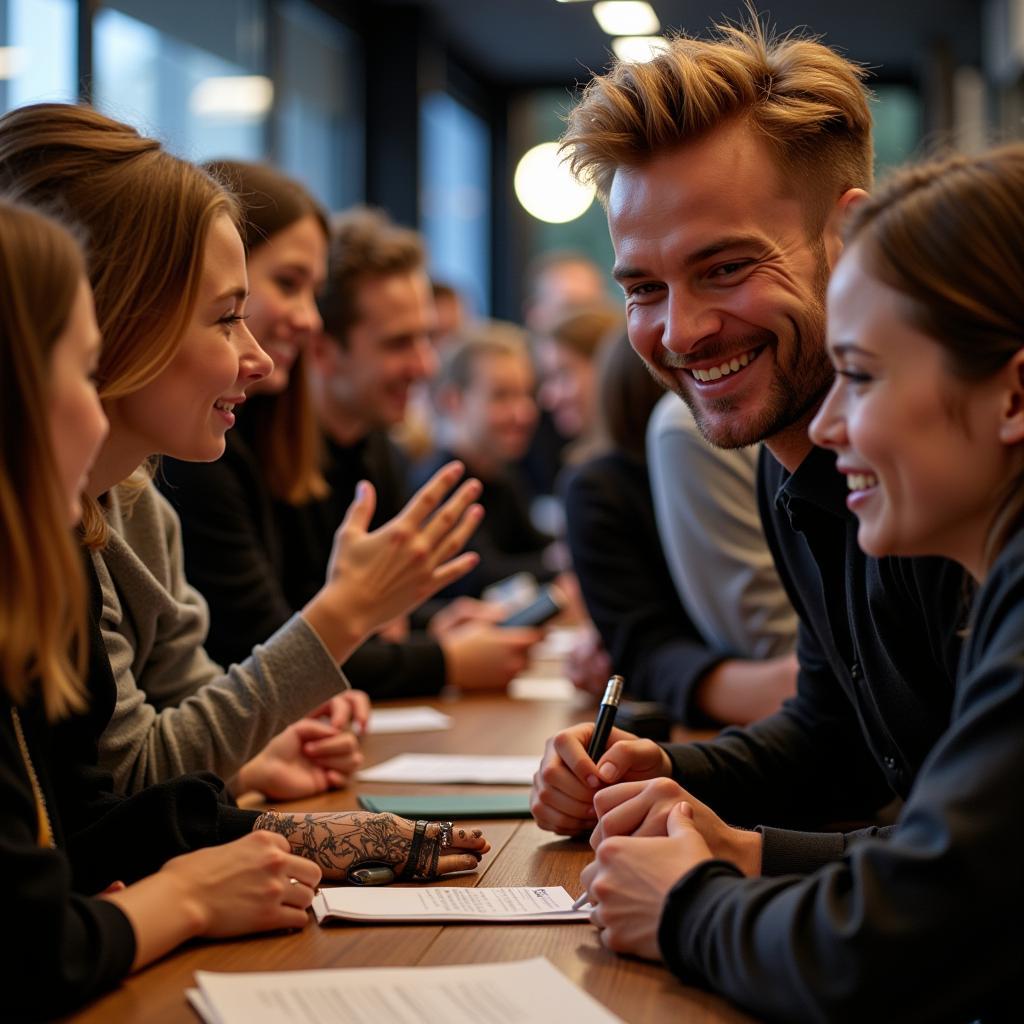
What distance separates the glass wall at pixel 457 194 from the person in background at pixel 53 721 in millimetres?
6075

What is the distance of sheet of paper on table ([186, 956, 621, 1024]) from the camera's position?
104 cm

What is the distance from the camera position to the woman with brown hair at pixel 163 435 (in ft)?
4.75

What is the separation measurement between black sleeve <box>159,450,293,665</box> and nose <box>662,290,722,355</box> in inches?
37.6

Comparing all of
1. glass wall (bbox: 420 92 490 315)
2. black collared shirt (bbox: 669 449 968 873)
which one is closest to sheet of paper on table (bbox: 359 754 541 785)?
black collared shirt (bbox: 669 449 968 873)

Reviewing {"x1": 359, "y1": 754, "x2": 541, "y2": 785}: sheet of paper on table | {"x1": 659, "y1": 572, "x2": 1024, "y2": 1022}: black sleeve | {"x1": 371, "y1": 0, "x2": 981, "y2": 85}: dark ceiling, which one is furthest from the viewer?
{"x1": 371, "y1": 0, "x2": 981, "y2": 85}: dark ceiling

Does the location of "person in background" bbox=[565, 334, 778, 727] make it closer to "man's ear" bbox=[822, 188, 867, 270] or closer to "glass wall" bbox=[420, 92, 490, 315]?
"man's ear" bbox=[822, 188, 867, 270]

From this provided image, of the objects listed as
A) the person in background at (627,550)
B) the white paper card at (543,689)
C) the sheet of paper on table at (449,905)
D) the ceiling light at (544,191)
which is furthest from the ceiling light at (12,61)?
the ceiling light at (544,191)

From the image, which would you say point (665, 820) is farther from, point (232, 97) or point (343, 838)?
point (232, 97)

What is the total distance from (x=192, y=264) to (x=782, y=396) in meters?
0.71

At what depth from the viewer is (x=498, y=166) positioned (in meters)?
9.04

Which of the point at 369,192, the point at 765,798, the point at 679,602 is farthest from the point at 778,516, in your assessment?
the point at 369,192

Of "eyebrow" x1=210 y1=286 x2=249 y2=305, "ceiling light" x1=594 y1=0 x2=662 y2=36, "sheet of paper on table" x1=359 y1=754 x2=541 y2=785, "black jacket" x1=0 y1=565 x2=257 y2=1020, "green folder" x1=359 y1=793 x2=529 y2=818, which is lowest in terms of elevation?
"sheet of paper on table" x1=359 y1=754 x2=541 y2=785

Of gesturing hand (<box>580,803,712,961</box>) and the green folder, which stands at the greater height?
gesturing hand (<box>580,803,712,961</box>)

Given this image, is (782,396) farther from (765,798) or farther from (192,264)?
(192,264)
